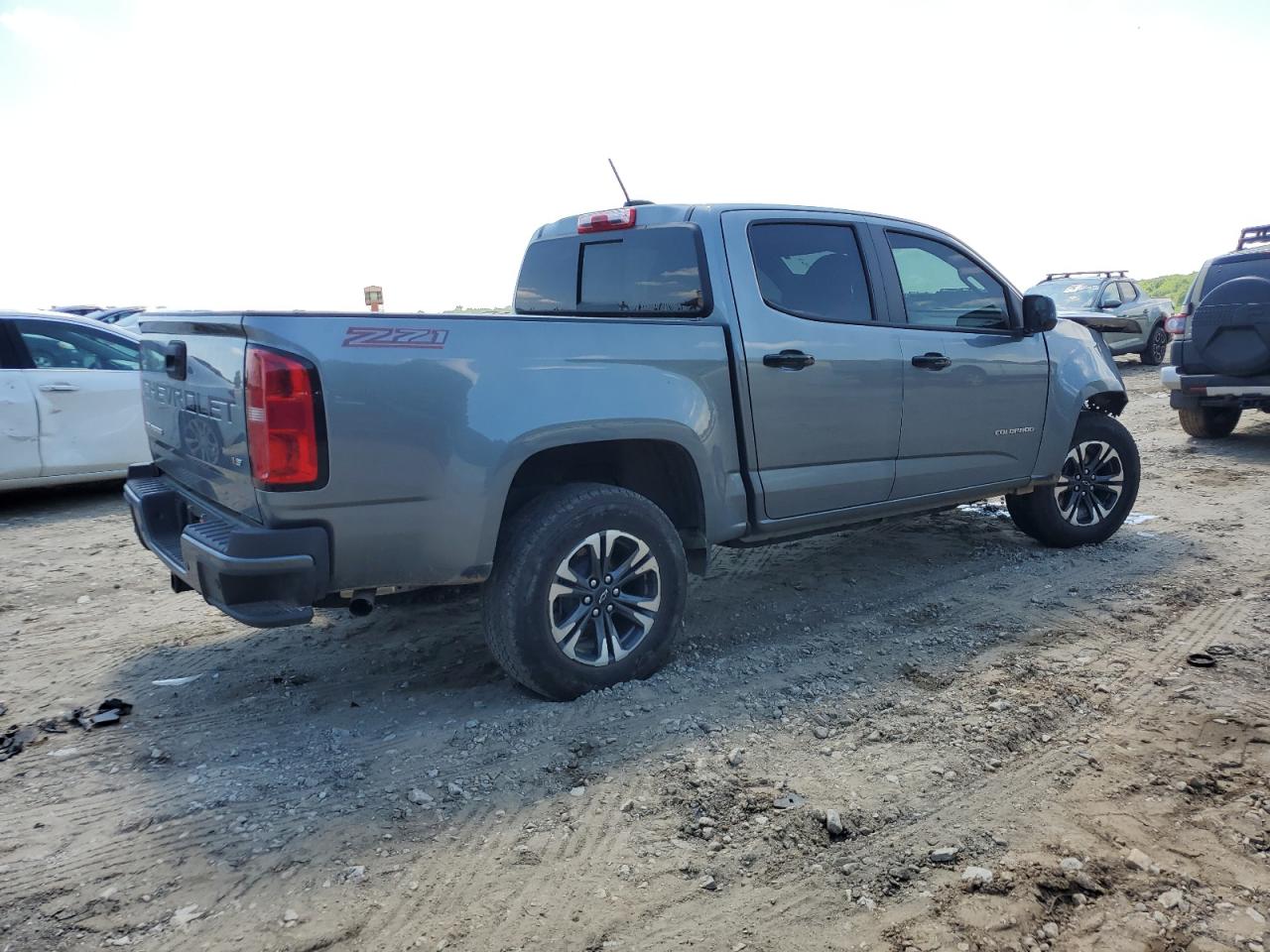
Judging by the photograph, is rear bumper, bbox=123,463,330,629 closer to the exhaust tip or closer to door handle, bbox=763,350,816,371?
the exhaust tip

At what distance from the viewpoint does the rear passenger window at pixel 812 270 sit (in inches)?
173

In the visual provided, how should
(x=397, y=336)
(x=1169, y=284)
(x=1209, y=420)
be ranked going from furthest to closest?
(x=1169, y=284)
(x=1209, y=420)
(x=397, y=336)

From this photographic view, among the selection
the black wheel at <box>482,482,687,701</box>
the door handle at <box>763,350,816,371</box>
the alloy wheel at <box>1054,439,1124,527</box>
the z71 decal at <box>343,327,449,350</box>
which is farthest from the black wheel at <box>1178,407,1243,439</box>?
the z71 decal at <box>343,327,449,350</box>

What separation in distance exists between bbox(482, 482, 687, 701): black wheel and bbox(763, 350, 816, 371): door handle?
34.0 inches

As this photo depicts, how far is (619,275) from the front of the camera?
468cm

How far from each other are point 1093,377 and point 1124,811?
3541mm

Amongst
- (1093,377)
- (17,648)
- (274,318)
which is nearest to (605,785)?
(274,318)

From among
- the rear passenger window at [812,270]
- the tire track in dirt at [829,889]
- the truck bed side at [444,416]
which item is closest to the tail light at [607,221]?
the rear passenger window at [812,270]

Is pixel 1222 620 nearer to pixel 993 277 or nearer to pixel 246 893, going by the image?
pixel 993 277

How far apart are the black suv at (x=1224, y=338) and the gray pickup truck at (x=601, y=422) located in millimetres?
4292

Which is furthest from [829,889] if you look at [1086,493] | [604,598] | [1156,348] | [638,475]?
[1156,348]

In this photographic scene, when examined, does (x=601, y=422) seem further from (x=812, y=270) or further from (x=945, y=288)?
(x=945, y=288)

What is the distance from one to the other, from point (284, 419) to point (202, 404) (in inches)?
26.0

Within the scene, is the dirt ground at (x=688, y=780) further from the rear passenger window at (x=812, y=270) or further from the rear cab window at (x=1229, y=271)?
the rear cab window at (x=1229, y=271)
